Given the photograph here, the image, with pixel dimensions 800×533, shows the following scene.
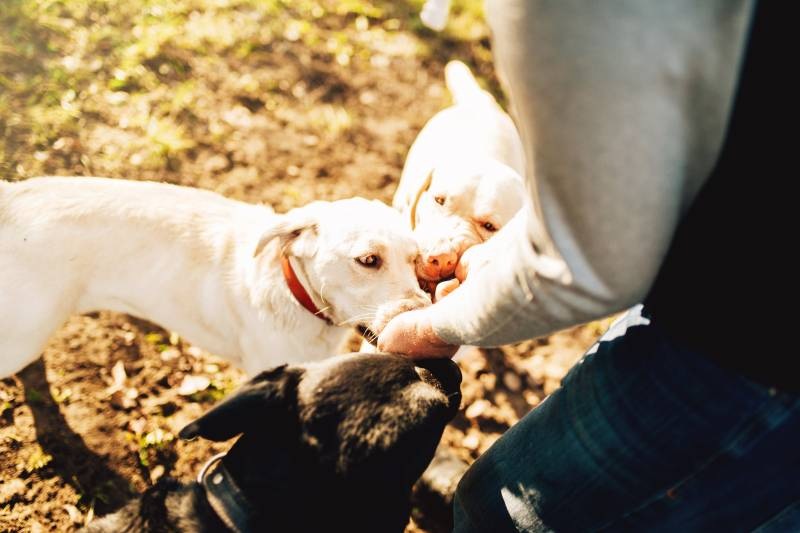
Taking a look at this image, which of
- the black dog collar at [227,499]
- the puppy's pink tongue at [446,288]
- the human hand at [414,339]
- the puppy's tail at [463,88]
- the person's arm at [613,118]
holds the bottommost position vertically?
the black dog collar at [227,499]

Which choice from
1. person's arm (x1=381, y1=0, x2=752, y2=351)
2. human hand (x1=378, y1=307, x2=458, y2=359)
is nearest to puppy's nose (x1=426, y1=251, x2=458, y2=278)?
human hand (x1=378, y1=307, x2=458, y2=359)

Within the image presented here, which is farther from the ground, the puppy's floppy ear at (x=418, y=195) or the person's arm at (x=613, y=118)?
the person's arm at (x=613, y=118)

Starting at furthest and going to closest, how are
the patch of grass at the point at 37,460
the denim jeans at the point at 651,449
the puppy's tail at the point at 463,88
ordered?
the puppy's tail at the point at 463,88
the patch of grass at the point at 37,460
the denim jeans at the point at 651,449

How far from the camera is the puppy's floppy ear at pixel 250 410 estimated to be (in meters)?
1.83

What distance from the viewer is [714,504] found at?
1.55m

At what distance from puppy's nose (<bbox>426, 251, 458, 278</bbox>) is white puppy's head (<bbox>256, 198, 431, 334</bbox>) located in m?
0.09

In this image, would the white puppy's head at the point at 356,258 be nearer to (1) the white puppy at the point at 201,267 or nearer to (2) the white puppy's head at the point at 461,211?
(1) the white puppy at the point at 201,267

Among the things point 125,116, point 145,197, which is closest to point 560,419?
point 145,197

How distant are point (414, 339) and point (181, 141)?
3.37 metres

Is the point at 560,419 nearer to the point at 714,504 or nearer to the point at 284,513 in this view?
the point at 714,504

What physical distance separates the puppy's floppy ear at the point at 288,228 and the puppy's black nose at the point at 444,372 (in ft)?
3.29

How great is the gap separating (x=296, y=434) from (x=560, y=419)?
0.90 metres

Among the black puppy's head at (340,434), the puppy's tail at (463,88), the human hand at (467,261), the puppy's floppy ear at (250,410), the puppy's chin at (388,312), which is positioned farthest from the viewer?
the puppy's tail at (463,88)

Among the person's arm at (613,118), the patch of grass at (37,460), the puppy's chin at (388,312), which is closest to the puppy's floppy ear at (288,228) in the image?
the puppy's chin at (388,312)
